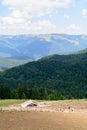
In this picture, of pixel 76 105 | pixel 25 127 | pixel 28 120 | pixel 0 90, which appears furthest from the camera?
pixel 0 90

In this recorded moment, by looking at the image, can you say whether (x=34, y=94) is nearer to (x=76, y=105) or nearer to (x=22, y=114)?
(x=76, y=105)

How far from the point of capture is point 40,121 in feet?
102

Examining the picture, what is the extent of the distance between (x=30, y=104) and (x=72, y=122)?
17.6 metres

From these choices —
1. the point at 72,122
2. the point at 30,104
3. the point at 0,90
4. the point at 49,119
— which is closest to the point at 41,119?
the point at 49,119

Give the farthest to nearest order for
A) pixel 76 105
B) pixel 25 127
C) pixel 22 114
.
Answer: pixel 76 105 < pixel 22 114 < pixel 25 127

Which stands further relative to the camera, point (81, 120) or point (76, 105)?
point (76, 105)

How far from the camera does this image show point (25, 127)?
28.3 m

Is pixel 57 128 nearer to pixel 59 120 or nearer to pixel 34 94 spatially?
pixel 59 120

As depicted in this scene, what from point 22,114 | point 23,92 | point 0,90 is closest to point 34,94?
point 23,92

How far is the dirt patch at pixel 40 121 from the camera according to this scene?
28.8m

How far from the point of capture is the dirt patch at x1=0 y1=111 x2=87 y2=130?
2875 cm

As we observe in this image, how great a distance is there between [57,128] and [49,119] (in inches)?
140

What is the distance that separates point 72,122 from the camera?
31.5 meters

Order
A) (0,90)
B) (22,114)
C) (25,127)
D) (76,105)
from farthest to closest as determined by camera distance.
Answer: (0,90) < (76,105) < (22,114) < (25,127)
